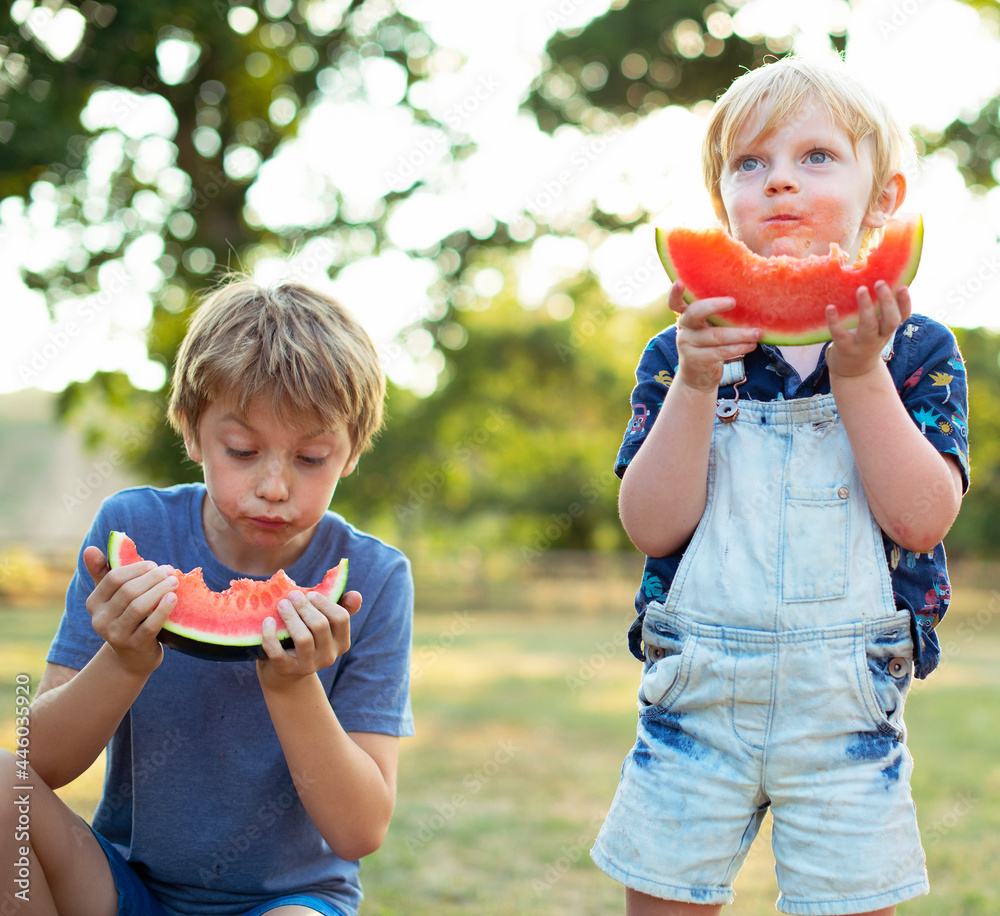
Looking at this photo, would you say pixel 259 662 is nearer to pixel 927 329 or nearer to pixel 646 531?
pixel 646 531

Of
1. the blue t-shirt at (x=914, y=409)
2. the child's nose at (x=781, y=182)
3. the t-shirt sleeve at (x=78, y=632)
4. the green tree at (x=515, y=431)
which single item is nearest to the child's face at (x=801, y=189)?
the child's nose at (x=781, y=182)

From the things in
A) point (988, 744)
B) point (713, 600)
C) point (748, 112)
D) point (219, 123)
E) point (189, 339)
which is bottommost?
point (988, 744)

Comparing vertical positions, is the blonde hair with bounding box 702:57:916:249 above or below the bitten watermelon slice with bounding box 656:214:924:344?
above

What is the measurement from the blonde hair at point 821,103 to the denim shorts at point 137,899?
1.84 m

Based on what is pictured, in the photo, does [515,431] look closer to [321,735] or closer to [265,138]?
[265,138]

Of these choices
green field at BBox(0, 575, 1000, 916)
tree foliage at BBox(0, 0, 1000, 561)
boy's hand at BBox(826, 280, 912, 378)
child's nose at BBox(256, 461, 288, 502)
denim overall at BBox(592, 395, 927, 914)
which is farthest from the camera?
tree foliage at BBox(0, 0, 1000, 561)

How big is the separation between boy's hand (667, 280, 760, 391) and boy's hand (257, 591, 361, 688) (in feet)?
2.49

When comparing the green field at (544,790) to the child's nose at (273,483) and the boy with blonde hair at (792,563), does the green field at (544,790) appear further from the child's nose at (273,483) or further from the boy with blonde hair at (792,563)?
the child's nose at (273,483)

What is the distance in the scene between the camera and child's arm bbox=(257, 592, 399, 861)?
179 cm

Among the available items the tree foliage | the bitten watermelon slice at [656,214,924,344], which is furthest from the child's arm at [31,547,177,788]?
the tree foliage

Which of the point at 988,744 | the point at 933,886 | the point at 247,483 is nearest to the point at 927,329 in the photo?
the point at 247,483

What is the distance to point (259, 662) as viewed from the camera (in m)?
1.89

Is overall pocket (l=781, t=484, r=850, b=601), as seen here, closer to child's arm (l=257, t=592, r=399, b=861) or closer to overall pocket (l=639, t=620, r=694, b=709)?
overall pocket (l=639, t=620, r=694, b=709)

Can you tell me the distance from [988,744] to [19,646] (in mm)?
11848
